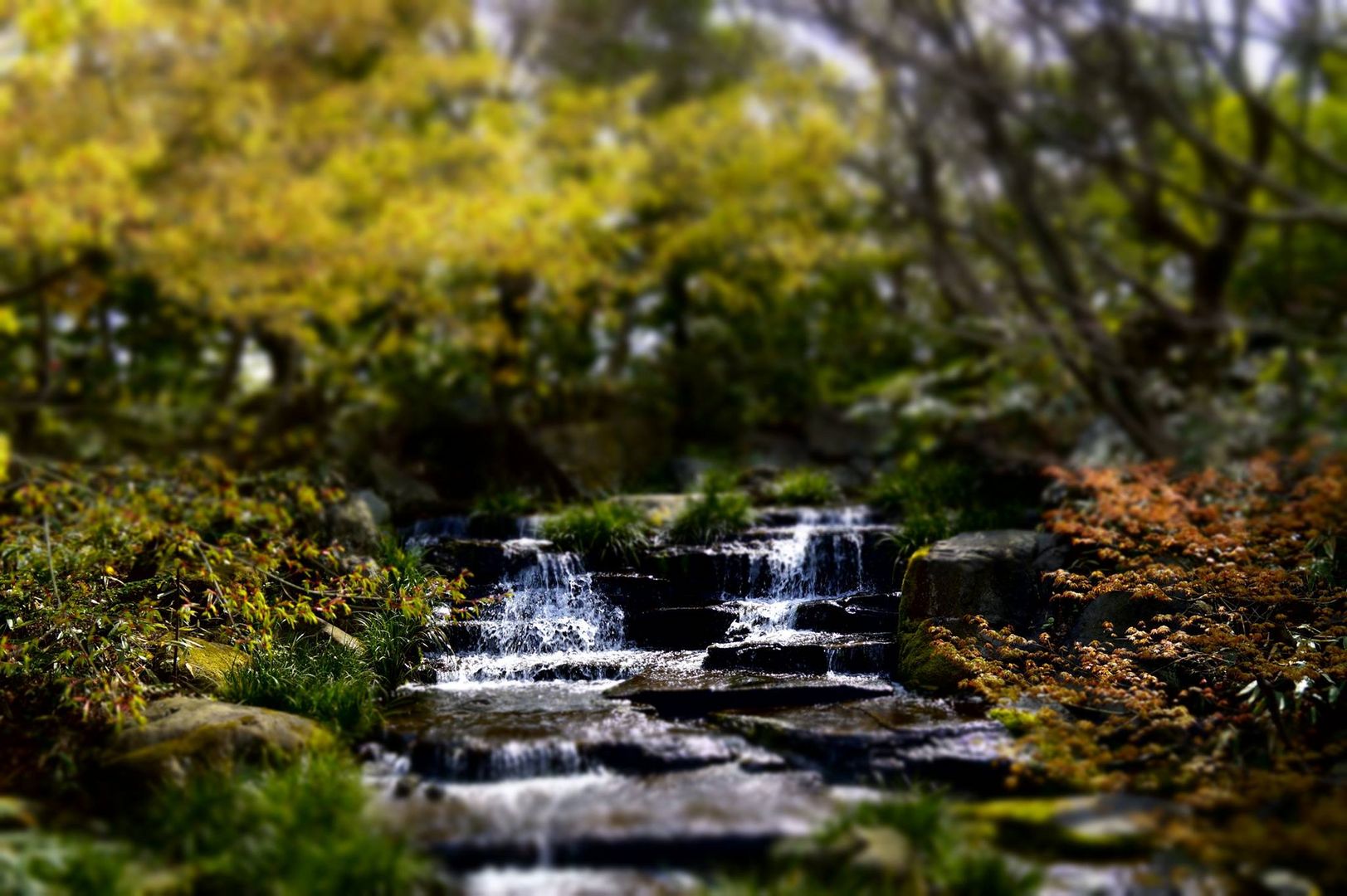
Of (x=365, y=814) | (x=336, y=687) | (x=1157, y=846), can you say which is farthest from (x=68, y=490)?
(x=1157, y=846)

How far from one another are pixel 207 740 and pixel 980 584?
17.7 ft

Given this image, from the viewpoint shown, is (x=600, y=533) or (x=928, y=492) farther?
(x=928, y=492)

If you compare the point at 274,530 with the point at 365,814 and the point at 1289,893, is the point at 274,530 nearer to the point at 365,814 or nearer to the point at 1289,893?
the point at 365,814

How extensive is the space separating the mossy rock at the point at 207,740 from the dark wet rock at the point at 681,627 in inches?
116

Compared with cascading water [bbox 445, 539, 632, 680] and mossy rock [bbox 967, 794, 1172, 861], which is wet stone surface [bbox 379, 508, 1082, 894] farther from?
mossy rock [bbox 967, 794, 1172, 861]

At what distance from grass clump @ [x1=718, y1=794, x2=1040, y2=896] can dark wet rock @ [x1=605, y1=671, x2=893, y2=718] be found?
76.1 inches

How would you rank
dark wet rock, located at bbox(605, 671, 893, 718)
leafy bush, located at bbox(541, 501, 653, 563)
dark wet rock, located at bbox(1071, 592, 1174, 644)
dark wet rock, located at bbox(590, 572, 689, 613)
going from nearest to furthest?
1. dark wet rock, located at bbox(605, 671, 893, 718)
2. dark wet rock, located at bbox(1071, 592, 1174, 644)
3. dark wet rock, located at bbox(590, 572, 689, 613)
4. leafy bush, located at bbox(541, 501, 653, 563)

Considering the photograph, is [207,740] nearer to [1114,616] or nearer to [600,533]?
[600,533]

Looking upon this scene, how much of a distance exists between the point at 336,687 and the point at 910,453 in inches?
363

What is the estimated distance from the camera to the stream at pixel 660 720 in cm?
434

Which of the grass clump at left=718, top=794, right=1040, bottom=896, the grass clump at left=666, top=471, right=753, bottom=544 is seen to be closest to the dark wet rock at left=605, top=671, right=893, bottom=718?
the grass clump at left=718, top=794, right=1040, bottom=896

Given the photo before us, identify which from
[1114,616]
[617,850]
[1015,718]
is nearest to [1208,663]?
[1114,616]

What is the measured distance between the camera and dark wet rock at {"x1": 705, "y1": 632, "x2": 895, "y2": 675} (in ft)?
23.2

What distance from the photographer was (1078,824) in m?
4.44
